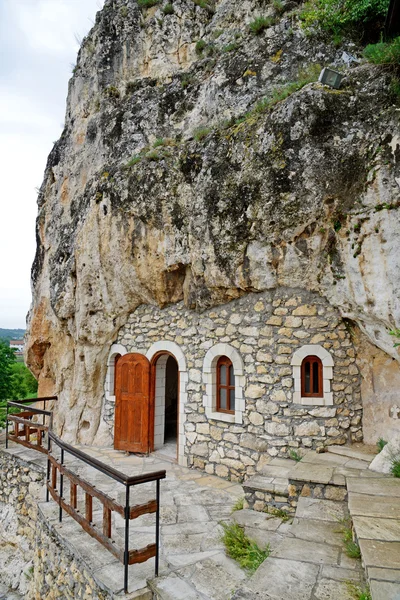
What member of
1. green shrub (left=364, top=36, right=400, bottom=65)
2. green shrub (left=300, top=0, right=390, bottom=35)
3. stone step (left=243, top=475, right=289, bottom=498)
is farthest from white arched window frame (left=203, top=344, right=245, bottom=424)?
green shrub (left=300, top=0, right=390, bottom=35)

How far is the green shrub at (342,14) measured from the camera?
6.79 metres

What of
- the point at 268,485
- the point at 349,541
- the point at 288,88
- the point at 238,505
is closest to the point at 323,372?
the point at 268,485

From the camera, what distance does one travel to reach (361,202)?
5.63m

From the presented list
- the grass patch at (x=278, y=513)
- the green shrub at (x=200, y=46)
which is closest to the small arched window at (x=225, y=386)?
the grass patch at (x=278, y=513)

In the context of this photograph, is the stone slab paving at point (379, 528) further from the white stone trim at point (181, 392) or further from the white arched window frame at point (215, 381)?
the white stone trim at point (181, 392)

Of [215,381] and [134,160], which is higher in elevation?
[134,160]

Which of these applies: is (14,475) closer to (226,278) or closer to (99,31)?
(226,278)

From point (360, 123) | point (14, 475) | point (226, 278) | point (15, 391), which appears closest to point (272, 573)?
point (226, 278)

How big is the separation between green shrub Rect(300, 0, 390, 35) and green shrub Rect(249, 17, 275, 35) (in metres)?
0.72

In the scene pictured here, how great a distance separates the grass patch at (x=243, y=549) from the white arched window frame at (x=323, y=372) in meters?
2.45

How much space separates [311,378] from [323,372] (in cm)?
22

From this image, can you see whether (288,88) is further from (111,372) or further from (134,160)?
(111,372)

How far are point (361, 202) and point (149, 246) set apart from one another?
4.11m

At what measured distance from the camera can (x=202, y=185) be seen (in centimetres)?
702
